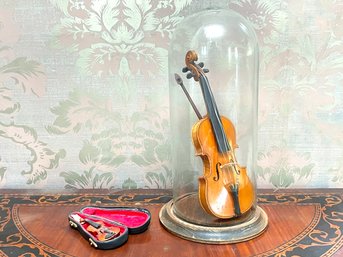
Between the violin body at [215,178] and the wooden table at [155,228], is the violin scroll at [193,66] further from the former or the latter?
the wooden table at [155,228]

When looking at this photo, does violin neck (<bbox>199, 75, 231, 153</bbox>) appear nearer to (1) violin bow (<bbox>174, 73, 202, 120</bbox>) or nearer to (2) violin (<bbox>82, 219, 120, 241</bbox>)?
(1) violin bow (<bbox>174, 73, 202, 120</bbox>)

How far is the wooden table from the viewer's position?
69 cm

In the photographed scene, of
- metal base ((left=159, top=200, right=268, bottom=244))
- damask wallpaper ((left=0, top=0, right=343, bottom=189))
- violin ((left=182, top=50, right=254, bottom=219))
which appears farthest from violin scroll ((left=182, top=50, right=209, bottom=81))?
metal base ((left=159, top=200, right=268, bottom=244))

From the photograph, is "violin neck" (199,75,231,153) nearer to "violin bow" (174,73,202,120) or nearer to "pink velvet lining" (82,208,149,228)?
"violin bow" (174,73,202,120)

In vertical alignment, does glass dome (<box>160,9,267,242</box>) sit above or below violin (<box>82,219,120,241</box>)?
above

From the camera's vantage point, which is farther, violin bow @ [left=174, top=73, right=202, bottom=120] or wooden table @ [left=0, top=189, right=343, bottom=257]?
violin bow @ [left=174, top=73, right=202, bottom=120]

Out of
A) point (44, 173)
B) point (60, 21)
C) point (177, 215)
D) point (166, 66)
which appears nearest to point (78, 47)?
point (60, 21)

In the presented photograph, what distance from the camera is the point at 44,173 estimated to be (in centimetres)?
99

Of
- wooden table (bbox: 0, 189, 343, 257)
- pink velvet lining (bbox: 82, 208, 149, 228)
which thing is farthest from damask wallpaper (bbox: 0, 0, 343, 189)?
pink velvet lining (bbox: 82, 208, 149, 228)

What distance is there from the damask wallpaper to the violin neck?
7.3 inches

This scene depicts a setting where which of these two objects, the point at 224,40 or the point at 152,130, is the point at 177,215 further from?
the point at 224,40

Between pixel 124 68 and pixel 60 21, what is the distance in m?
0.17

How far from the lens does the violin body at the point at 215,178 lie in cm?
74

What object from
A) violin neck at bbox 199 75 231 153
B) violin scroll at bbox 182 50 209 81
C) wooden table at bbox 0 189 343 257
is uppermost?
violin scroll at bbox 182 50 209 81
